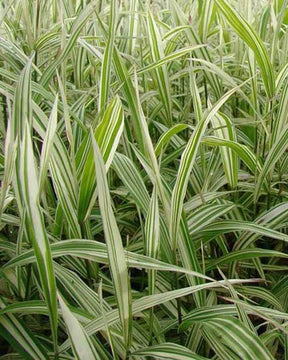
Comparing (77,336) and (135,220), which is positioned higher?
(77,336)

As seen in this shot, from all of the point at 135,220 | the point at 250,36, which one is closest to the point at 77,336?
the point at 135,220

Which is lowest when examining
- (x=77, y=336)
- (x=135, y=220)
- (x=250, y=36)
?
(x=135, y=220)

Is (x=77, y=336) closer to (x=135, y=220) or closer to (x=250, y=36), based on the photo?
(x=135, y=220)

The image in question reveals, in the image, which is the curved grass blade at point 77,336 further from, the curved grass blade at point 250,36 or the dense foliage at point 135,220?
the curved grass blade at point 250,36

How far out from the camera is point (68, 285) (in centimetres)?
72

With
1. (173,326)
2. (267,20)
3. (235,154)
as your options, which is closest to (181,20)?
(267,20)

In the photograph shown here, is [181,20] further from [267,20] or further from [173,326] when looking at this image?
[173,326]

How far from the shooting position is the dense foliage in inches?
23.8

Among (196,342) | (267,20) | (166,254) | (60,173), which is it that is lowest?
(196,342)

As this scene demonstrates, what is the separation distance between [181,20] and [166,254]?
1.98ft

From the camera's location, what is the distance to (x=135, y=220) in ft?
3.31

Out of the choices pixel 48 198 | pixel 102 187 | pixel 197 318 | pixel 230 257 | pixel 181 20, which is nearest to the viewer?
pixel 102 187

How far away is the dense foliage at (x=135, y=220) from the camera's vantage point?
23.8 inches

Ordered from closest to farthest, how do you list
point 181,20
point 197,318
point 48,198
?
point 197,318
point 48,198
point 181,20
